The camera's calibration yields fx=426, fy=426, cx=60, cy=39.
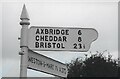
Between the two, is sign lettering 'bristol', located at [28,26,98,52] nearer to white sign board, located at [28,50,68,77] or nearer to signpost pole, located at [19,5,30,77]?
signpost pole, located at [19,5,30,77]

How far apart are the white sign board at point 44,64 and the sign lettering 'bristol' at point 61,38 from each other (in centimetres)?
22

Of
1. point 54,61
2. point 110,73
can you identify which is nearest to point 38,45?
point 54,61

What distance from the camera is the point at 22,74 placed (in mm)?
5883

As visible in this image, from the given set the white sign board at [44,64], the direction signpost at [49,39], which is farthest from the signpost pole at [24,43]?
the white sign board at [44,64]

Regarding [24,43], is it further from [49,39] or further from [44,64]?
[44,64]

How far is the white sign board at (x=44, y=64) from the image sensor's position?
20.4 feet

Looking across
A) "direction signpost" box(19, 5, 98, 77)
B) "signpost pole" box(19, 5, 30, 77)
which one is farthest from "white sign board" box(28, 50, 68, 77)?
"signpost pole" box(19, 5, 30, 77)

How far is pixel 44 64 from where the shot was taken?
6395mm

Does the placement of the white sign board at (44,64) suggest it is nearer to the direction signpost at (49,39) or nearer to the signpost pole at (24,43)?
the direction signpost at (49,39)

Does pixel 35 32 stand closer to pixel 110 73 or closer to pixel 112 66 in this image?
pixel 110 73

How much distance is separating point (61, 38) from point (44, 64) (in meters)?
0.52

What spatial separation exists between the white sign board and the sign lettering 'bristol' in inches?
8.6

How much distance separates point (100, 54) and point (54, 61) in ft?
161

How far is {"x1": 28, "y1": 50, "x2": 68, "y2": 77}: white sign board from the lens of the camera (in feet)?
20.4
